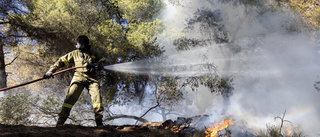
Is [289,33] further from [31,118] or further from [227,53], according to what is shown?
[31,118]

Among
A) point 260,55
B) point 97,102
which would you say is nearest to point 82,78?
point 97,102

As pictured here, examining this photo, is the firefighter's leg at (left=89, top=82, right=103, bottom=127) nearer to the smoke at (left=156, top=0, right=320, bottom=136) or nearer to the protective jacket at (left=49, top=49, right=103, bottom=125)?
the protective jacket at (left=49, top=49, right=103, bottom=125)

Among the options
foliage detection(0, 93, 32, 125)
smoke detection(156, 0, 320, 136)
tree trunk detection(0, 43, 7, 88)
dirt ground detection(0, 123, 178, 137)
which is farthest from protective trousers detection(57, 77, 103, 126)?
tree trunk detection(0, 43, 7, 88)

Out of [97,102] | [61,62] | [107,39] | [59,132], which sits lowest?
[59,132]

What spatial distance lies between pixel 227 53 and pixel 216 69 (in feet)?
5.03

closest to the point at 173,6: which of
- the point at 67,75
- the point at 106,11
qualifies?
the point at 106,11

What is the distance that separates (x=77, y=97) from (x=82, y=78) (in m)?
0.43

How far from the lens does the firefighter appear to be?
3.48m

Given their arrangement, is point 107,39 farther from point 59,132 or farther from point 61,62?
point 59,132

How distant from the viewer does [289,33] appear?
8867 millimetres

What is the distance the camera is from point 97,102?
352cm

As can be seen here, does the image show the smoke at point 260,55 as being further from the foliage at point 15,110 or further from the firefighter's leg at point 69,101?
the foliage at point 15,110

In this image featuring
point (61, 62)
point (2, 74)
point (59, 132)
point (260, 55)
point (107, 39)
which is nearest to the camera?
point (59, 132)

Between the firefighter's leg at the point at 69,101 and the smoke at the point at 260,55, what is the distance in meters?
6.05
